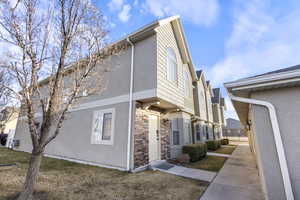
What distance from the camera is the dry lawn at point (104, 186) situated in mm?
3564

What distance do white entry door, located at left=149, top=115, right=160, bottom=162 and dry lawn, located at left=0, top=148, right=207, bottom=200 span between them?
1315 mm

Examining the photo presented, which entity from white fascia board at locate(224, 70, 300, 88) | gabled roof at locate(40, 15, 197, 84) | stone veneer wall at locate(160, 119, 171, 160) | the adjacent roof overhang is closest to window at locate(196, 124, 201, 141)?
gabled roof at locate(40, 15, 197, 84)

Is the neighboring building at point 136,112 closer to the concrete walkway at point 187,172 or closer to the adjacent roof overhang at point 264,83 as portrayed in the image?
the concrete walkway at point 187,172

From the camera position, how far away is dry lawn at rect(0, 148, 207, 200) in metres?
3.56

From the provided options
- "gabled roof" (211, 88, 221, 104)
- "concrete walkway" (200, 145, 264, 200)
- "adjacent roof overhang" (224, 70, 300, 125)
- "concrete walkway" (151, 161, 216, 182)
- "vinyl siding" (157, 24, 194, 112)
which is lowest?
"concrete walkway" (200, 145, 264, 200)

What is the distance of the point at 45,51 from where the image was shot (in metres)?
3.43

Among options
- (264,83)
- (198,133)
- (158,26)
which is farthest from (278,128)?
(198,133)

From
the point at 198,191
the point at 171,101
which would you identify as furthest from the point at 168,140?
the point at 198,191

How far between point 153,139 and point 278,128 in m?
5.02

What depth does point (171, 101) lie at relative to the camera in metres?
6.90

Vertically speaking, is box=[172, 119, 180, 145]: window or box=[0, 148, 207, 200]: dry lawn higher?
box=[172, 119, 180, 145]: window

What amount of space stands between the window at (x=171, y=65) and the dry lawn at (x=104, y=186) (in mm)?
4567

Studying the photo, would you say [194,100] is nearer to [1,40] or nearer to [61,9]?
[61,9]

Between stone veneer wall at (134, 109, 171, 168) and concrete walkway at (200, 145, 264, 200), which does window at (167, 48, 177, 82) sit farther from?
concrete walkway at (200, 145, 264, 200)
